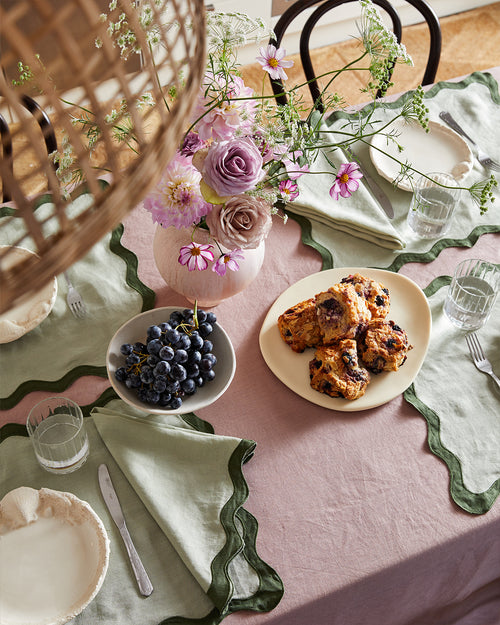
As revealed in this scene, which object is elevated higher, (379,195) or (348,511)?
(379,195)

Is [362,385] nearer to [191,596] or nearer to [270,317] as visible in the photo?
[270,317]

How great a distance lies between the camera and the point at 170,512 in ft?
3.46

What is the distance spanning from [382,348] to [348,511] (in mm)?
297

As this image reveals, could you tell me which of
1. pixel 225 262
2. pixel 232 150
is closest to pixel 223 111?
pixel 232 150

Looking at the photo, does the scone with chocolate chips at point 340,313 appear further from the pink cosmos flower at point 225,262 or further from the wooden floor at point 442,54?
the wooden floor at point 442,54

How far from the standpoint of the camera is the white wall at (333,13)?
9.71ft

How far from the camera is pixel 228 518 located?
1.05 metres

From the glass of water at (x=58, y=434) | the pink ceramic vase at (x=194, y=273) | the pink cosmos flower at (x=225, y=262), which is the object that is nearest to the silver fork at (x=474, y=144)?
the pink ceramic vase at (x=194, y=273)

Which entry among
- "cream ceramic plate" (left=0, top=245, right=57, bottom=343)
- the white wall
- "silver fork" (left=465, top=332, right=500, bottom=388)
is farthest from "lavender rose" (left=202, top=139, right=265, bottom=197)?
the white wall

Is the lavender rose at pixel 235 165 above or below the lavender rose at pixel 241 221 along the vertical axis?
above

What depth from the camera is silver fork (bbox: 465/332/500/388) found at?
1.26 meters

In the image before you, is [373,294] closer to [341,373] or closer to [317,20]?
[341,373]

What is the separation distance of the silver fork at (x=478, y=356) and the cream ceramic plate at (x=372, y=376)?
0.09 meters

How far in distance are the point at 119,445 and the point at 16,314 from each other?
1.14ft
